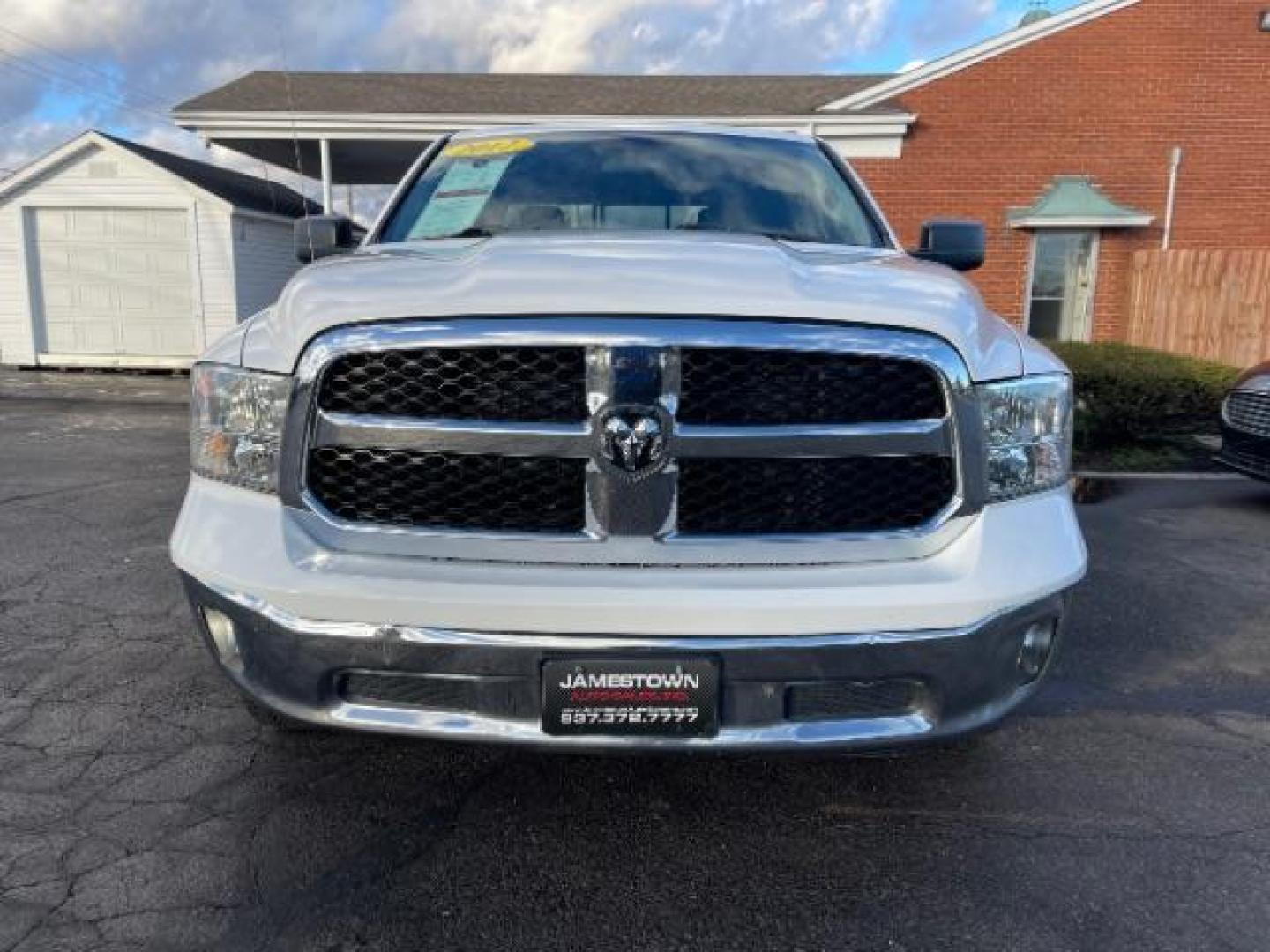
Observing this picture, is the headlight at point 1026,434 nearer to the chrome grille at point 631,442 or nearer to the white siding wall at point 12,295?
the chrome grille at point 631,442

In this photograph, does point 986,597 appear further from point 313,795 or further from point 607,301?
point 313,795

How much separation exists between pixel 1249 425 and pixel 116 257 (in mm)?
16862

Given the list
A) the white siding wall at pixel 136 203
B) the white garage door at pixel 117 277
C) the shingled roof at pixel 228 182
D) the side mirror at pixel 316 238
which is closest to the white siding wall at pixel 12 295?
the white siding wall at pixel 136 203

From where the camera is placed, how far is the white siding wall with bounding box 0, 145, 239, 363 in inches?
A: 645

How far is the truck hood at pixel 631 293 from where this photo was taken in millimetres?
2082

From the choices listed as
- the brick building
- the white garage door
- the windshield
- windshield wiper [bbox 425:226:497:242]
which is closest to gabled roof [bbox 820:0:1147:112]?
the brick building

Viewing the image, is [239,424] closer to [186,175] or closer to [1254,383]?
[1254,383]

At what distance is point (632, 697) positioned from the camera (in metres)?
2.01

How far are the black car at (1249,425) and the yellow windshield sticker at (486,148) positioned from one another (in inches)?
208

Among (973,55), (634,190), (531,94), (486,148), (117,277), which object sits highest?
(973,55)

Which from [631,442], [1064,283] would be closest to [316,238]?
[631,442]

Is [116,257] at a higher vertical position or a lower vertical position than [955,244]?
lower

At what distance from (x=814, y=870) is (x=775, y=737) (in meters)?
0.58

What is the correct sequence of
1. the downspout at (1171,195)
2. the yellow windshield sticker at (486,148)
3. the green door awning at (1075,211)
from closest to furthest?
1. the yellow windshield sticker at (486,148)
2. the green door awning at (1075,211)
3. the downspout at (1171,195)
